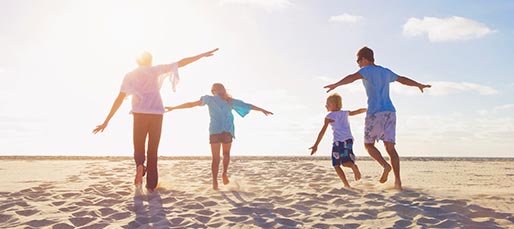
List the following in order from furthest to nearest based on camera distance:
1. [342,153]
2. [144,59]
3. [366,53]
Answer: [342,153], [144,59], [366,53]

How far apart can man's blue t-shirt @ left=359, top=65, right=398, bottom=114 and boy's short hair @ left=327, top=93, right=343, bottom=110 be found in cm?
83

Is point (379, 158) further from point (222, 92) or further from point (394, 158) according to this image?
point (222, 92)

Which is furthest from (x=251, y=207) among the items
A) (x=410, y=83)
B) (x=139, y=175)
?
(x=410, y=83)

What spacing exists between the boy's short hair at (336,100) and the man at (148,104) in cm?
204

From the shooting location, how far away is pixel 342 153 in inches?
274

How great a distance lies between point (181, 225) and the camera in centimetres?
461

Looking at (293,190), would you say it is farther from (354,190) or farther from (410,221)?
(410,221)

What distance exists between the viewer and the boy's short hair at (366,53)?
6435 millimetres

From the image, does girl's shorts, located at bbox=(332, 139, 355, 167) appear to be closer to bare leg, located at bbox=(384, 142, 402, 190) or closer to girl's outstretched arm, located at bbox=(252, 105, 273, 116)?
bare leg, located at bbox=(384, 142, 402, 190)

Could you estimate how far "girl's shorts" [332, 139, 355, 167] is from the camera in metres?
6.93

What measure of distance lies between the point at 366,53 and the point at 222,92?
7.72ft

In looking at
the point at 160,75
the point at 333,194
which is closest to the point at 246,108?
the point at 160,75

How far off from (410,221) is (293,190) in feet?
7.49

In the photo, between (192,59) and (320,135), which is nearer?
(192,59)
